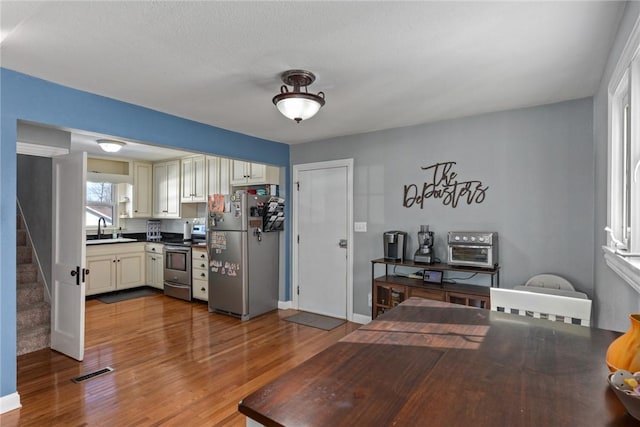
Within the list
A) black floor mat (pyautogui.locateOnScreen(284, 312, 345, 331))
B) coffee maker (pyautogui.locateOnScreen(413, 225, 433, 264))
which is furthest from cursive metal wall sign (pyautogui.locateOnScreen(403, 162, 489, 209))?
black floor mat (pyautogui.locateOnScreen(284, 312, 345, 331))

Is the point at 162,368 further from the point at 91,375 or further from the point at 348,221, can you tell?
the point at 348,221

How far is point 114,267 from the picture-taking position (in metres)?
5.36

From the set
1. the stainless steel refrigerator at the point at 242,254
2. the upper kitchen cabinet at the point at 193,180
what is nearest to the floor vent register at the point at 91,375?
the stainless steel refrigerator at the point at 242,254

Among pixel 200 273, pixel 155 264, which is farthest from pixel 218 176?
pixel 155 264

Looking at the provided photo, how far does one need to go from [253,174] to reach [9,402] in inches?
134

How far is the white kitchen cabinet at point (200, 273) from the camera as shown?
16.1 feet

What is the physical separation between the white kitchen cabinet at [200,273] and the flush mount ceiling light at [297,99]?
10.4 feet

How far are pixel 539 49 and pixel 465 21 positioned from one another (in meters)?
0.64

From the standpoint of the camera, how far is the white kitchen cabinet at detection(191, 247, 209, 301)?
491 centimetres

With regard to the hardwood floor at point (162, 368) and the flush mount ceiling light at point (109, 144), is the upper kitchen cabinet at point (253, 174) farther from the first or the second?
the hardwood floor at point (162, 368)

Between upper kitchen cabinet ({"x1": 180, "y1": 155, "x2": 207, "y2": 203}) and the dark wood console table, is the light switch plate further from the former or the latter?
upper kitchen cabinet ({"x1": 180, "y1": 155, "x2": 207, "y2": 203})

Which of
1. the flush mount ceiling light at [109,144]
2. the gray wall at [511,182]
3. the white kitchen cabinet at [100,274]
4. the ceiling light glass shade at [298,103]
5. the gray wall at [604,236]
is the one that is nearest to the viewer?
the gray wall at [604,236]

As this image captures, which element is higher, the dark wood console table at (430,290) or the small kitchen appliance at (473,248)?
the small kitchen appliance at (473,248)

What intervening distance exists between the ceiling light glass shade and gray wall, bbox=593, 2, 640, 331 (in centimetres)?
160
